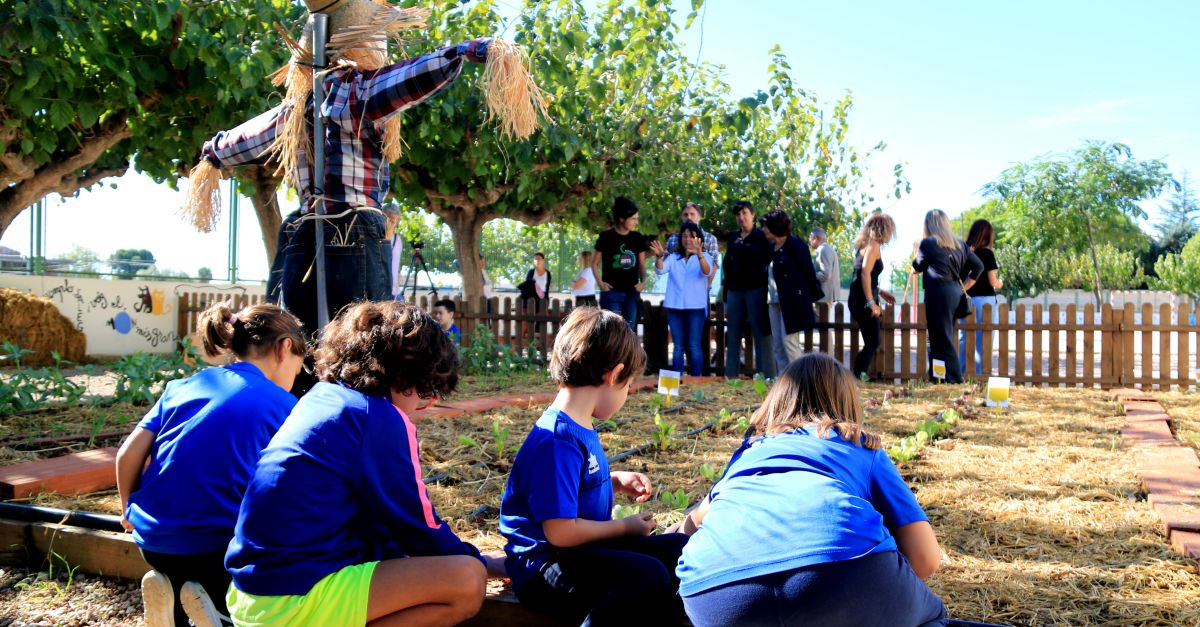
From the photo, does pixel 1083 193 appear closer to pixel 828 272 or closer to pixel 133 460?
pixel 828 272

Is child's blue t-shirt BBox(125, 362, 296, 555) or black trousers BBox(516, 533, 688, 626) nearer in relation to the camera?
black trousers BBox(516, 533, 688, 626)

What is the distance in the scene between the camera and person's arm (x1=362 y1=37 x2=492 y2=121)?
2.73 metres

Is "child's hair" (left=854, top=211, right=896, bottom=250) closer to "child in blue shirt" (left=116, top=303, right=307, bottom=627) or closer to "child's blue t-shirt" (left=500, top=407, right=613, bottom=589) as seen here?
"child's blue t-shirt" (left=500, top=407, right=613, bottom=589)

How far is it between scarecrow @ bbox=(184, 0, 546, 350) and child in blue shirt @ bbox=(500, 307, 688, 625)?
1.09 m

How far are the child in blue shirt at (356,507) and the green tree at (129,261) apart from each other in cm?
1364

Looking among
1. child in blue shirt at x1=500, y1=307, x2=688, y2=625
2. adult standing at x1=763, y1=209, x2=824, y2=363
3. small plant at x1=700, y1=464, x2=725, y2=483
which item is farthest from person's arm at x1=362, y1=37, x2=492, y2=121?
adult standing at x1=763, y1=209, x2=824, y2=363

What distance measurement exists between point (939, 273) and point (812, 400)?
6.30 metres

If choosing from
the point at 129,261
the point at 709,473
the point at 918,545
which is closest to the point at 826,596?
the point at 918,545

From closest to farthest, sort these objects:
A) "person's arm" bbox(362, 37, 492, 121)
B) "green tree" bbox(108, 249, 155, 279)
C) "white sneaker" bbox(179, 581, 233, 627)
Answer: "white sneaker" bbox(179, 581, 233, 627), "person's arm" bbox(362, 37, 492, 121), "green tree" bbox(108, 249, 155, 279)

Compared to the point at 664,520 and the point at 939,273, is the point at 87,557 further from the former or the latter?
the point at 939,273

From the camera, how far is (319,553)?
5.90 ft

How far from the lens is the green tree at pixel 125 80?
627 centimetres

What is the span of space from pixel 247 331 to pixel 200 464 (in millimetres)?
439

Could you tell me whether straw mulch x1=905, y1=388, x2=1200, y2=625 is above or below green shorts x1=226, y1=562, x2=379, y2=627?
below
